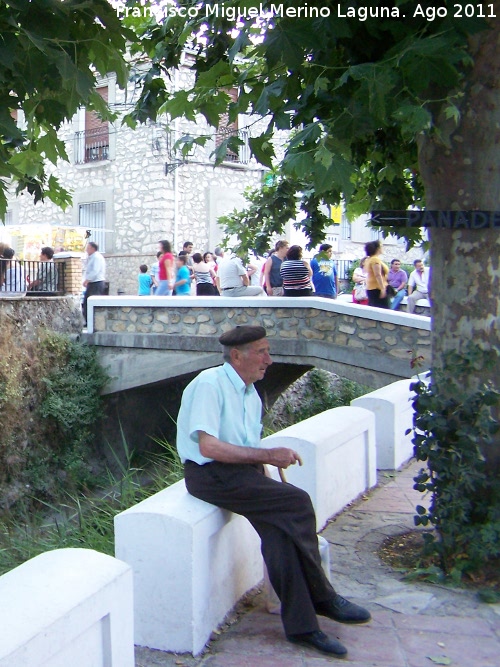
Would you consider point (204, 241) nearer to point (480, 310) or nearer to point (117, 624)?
point (480, 310)

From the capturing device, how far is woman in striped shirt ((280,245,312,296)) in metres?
12.3

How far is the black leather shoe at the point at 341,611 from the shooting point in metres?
3.82

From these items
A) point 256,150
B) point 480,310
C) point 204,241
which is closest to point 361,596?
point 480,310

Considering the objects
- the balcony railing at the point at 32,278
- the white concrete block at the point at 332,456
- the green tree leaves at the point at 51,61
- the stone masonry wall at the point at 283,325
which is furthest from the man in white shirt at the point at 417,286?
the green tree leaves at the point at 51,61

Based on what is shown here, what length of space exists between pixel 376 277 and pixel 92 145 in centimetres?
1349

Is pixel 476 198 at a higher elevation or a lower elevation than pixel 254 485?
higher

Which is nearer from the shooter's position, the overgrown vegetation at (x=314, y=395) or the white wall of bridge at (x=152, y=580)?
the white wall of bridge at (x=152, y=580)

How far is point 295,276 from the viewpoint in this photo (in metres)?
12.3

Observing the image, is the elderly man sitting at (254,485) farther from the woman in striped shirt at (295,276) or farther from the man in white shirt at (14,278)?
the man in white shirt at (14,278)

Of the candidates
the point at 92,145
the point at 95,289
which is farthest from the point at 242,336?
the point at 92,145

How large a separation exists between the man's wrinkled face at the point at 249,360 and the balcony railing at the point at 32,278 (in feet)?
37.8

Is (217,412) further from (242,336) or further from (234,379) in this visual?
(242,336)

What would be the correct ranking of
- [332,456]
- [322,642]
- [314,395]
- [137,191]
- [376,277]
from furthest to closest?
[137,191] < [314,395] < [376,277] < [332,456] < [322,642]

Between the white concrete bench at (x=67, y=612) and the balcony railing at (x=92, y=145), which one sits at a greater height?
the balcony railing at (x=92, y=145)
